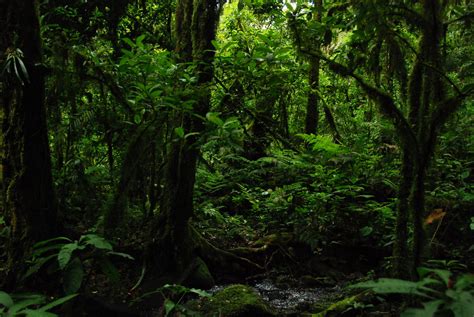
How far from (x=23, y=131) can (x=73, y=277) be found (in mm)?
2060

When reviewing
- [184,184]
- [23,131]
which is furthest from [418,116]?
[23,131]

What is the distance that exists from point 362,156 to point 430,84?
148 inches

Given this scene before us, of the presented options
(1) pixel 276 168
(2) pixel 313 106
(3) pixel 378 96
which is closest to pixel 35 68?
(3) pixel 378 96

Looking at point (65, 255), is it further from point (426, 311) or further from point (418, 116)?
point (418, 116)

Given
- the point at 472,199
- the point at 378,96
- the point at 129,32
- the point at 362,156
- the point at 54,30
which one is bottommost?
the point at 472,199

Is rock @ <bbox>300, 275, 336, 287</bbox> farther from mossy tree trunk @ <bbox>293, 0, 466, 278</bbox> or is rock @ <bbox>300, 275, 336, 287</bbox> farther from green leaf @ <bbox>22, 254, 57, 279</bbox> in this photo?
green leaf @ <bbox>22, 254, 57, 279</bbox>

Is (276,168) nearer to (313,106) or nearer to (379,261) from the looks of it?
(379,261)

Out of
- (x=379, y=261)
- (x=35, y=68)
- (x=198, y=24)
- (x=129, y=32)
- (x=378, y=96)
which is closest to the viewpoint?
(x=378, y=96)

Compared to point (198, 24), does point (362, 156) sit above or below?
below

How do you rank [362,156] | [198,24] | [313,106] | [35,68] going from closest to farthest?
[35,68]
[198,24]
[362,156]
[313,106]

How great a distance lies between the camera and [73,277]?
2471 mm

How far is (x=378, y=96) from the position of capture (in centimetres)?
325

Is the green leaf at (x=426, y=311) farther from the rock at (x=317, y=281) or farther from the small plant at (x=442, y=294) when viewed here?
the rock at (x=317, y=281)

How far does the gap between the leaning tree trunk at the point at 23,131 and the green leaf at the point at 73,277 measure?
158 cm
